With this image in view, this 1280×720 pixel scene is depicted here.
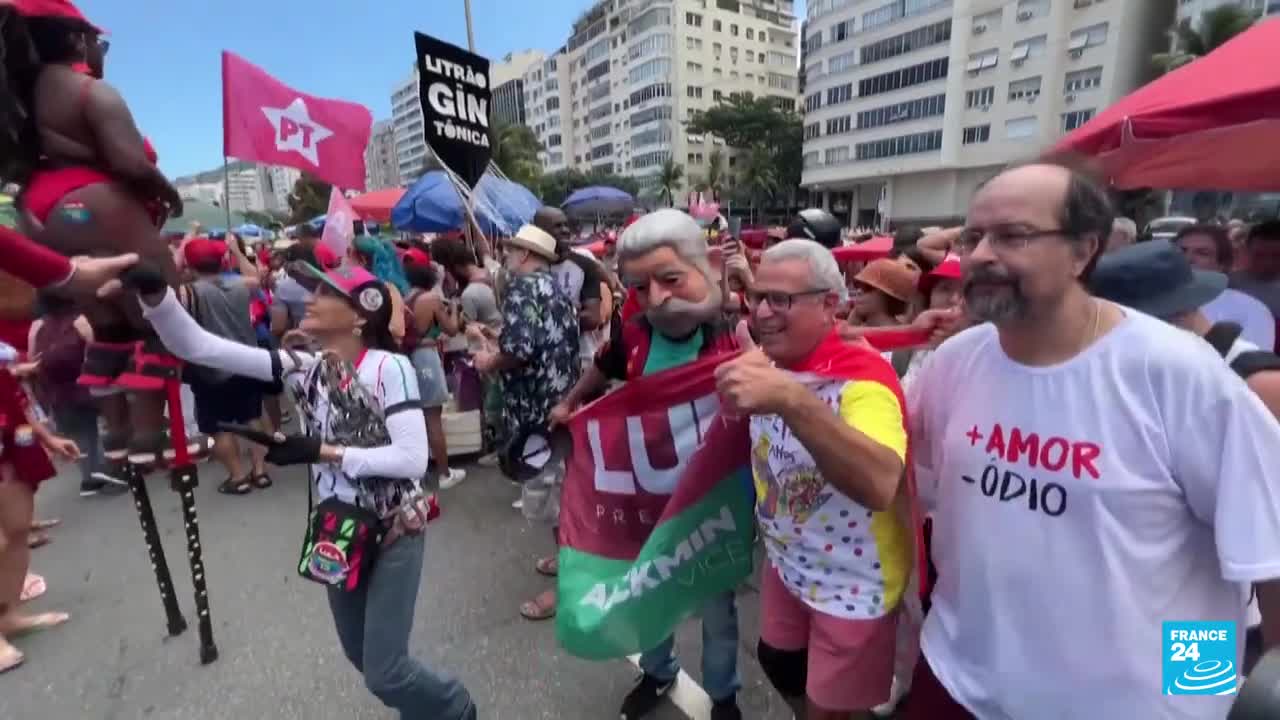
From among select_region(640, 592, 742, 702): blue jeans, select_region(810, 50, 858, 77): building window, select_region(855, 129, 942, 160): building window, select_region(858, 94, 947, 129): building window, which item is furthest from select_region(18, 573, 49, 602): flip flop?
select_region(810, 50, 858, 77): building window

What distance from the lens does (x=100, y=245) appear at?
79.1 inches

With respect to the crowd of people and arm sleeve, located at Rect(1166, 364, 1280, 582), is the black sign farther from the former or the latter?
arm sleeve, located at Rect(1166, 364, 1280, 582)

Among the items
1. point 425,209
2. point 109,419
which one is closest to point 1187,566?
point 109,419

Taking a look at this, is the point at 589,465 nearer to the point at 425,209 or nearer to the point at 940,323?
the point at 940,323

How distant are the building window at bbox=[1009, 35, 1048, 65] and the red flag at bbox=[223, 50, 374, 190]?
4317 cm

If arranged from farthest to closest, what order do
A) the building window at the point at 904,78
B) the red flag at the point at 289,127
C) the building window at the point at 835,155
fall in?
the building window at the point at 835,155
the building window at the point at 904,78
the red flag at the point at 289,127

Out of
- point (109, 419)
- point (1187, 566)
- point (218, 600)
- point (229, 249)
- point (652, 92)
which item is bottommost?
point (218, 600)

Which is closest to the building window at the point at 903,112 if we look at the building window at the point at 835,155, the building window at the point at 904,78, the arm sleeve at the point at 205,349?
the building window at the point at 904,78

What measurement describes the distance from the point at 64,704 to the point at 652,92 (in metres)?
73.5

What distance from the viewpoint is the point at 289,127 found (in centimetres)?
449

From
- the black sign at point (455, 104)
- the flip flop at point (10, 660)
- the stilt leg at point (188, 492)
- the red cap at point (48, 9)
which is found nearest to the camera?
the red cap at point (48, 9)

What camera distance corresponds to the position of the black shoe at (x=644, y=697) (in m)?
2.63

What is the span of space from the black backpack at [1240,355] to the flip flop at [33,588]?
5.59m

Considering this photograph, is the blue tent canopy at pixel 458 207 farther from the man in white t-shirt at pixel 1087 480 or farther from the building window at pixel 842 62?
the building window at pixel 842 62
